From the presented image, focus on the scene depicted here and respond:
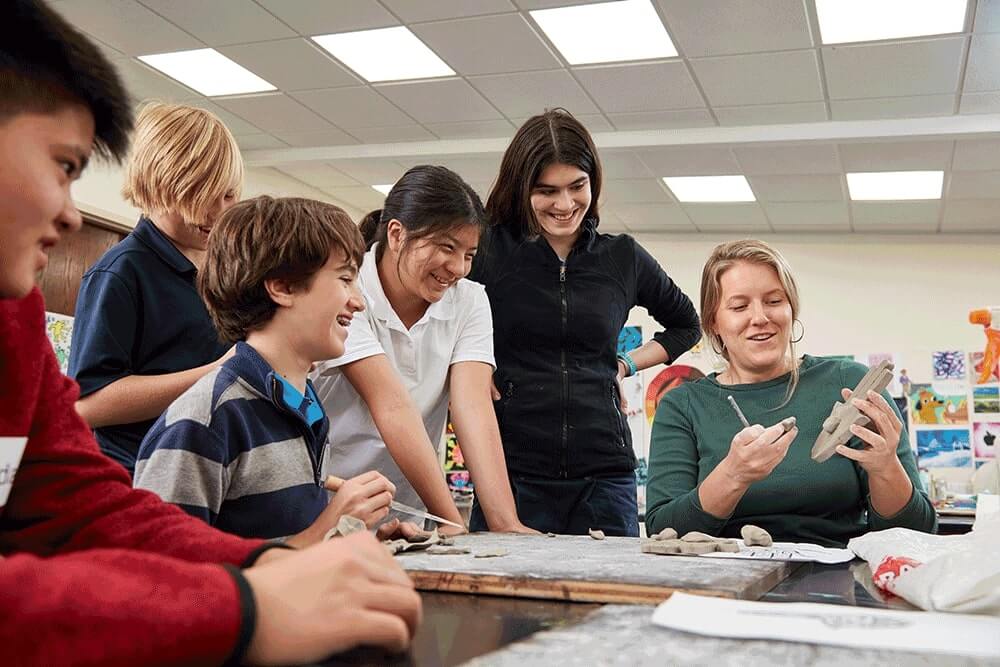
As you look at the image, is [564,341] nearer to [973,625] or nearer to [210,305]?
[210,305]

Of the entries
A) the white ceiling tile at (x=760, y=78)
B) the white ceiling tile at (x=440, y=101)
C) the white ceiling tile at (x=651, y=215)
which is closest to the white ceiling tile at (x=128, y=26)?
the white ceiling tile at (x=440, y=101)

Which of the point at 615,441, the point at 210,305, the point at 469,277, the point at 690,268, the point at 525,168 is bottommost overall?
the point at 615,441

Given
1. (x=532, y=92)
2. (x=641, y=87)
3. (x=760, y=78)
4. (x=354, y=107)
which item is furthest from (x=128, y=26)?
(x=760, y=78)

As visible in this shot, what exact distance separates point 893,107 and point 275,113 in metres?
3.06

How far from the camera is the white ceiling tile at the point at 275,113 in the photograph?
450 centimetres

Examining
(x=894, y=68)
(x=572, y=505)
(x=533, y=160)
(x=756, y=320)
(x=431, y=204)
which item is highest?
(x=894, y=68)

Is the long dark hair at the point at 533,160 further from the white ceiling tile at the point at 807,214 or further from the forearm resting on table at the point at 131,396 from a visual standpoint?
the white ceiling tile at the point at 807,214

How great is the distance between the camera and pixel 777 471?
53.1 inches

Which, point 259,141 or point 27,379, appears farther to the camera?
point 259,141

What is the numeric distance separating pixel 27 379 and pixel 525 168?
3.89ft

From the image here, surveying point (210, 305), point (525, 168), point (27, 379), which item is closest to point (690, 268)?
point (525, 168)

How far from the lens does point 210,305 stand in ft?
3.84

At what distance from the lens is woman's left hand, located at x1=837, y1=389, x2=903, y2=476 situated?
1.22 metres

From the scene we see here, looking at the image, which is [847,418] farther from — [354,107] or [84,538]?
[354,107]
